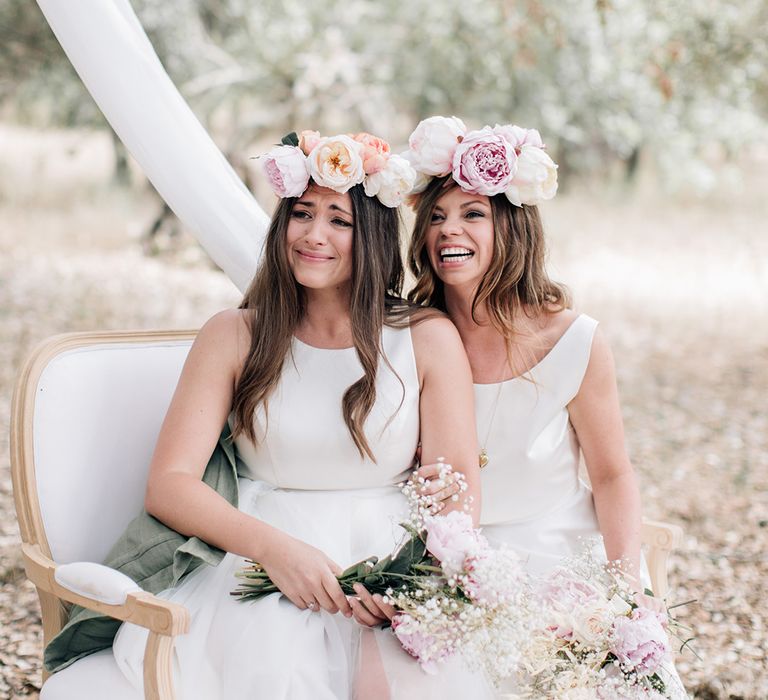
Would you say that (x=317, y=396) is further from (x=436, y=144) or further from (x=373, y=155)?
(x=436, y=144)

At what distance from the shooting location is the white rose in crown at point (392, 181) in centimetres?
275

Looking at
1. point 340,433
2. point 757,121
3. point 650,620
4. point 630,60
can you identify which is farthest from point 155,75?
point 757,121

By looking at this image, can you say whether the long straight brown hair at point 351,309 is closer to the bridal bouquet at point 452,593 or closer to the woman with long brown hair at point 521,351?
the woman with long brown hair at point 521,351

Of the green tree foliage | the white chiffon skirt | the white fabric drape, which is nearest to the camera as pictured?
the white chiffon skirt

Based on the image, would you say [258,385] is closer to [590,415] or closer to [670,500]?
[590,415]

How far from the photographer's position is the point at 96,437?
296 centimetres

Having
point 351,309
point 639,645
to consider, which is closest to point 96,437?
point 351,309

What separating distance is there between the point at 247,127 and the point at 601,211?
667cm

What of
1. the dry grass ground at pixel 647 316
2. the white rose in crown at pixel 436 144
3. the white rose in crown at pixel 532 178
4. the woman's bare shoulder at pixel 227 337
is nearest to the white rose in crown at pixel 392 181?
the white rose in crown at pixel 436 144

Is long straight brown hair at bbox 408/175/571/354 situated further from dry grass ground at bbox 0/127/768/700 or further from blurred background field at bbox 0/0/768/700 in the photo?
blurred background field at bbox 0/0/768/700

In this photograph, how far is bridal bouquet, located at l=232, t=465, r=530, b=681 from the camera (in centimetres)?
218

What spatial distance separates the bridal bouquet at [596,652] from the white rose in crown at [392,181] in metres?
1.16

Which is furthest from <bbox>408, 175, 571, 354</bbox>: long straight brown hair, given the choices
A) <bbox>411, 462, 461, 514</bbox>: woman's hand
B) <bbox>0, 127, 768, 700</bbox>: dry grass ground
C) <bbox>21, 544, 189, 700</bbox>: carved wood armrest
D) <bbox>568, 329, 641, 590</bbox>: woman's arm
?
<bbox>0, 127, 768, 700</bbox>: dry grass ground

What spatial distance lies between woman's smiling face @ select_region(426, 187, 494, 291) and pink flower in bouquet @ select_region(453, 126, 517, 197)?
8 cm
